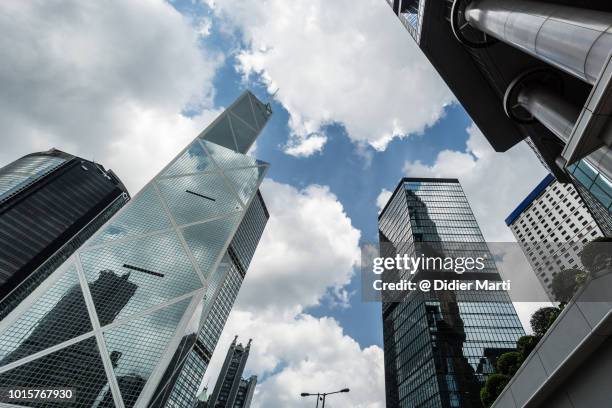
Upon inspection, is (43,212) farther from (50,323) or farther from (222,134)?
(50,323)

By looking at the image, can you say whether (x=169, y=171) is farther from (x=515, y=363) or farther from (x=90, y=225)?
(x=515, y=363)

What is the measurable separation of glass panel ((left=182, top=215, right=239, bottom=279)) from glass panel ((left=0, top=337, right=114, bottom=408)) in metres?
25.3

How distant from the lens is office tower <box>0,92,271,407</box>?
53719mm

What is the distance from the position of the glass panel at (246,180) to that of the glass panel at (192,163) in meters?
6.80

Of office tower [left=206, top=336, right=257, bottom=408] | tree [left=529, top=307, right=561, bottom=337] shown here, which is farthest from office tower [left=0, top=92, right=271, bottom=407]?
office tower [left=206, top=336, right=257, bottom=408]

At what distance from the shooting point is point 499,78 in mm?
26438

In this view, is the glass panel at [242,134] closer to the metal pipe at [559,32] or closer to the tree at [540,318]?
the tree at [540,318]

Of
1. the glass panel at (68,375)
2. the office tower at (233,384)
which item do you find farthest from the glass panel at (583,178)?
the office tower at (233,384)

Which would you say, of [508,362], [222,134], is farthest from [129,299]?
[222,134]

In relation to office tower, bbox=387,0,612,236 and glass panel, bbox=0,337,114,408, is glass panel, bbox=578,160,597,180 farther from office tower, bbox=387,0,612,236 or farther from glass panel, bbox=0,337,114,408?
Answer: glass panel, bbox=0,337,114,408

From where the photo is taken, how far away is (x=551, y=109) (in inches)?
739

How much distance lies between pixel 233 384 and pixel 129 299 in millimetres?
110410

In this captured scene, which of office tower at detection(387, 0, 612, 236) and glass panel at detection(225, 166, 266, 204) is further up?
glass panel at detection(225, 166, 266, 204)

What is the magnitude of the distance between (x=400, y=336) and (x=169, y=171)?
77.6 meters
